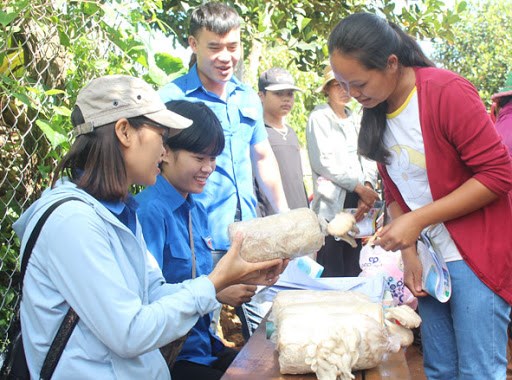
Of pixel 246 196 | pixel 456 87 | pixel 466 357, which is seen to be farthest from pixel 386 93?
pixel 246 196

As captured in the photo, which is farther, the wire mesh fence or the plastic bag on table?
the plastic bag on table

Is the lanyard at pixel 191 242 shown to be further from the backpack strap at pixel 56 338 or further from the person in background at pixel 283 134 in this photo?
the person in background at pixel 283 134

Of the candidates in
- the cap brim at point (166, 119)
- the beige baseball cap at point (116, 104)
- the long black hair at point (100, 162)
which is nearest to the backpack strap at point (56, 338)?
the long black hair at point (100, 162)

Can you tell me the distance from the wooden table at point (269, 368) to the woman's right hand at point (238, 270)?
223mm

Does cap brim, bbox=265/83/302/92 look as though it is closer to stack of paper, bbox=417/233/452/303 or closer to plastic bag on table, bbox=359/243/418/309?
plastic bag on table, bbox=359/243/418/309

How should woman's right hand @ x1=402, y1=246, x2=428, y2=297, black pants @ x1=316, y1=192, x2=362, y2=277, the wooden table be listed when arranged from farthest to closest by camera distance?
black pants @ x1=316, y1=192, x2=362, y2=277, woman's right hand @ x1=402, y1=246, x2=428, y2=297, the wooden table

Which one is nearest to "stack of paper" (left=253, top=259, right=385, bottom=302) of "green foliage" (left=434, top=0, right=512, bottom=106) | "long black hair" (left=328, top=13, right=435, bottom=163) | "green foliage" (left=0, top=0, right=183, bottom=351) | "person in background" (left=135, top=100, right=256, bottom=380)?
"person in background" (left=135, top=100, right=256, bottom=380)

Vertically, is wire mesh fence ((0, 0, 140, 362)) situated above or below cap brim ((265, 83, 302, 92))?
above

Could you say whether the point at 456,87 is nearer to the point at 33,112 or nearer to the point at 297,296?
the point at 297,296

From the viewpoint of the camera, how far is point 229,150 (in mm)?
3480

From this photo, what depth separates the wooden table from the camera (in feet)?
5.90

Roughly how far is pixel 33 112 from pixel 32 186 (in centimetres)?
33

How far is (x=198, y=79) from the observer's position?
3576mm

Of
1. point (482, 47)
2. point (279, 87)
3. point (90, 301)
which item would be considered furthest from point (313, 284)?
point (482, 47)
